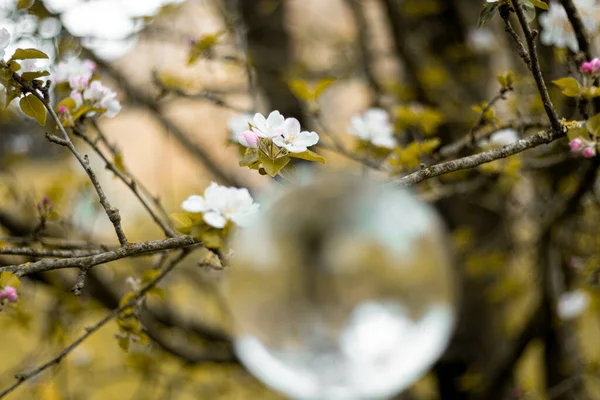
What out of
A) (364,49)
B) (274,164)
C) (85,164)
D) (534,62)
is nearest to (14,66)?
(85,164)

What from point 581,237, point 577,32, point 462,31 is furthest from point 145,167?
point 577,32

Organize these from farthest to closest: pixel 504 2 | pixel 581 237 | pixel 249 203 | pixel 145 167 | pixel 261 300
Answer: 1. pixel 145 167
2. pixel 581 237
3. pixel 261 300
4. pixel 504 2
5. pixel 249 203

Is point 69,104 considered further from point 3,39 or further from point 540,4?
point 540,4

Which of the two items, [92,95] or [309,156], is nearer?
[309,156]

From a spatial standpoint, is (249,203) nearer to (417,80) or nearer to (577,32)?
(577,32)

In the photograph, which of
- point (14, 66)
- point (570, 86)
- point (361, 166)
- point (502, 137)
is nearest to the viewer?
point (14, 66)

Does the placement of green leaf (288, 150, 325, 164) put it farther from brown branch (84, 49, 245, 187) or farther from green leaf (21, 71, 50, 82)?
brown branch (84, 49, 245, 187)

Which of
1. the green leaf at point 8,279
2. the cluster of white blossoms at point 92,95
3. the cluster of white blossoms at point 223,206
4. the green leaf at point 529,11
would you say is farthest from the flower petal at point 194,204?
the green leaf at point 529,11

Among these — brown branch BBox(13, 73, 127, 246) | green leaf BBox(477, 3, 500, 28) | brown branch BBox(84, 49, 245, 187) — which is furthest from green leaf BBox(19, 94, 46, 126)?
brown branch BBox(84, 49, 245, 187)
